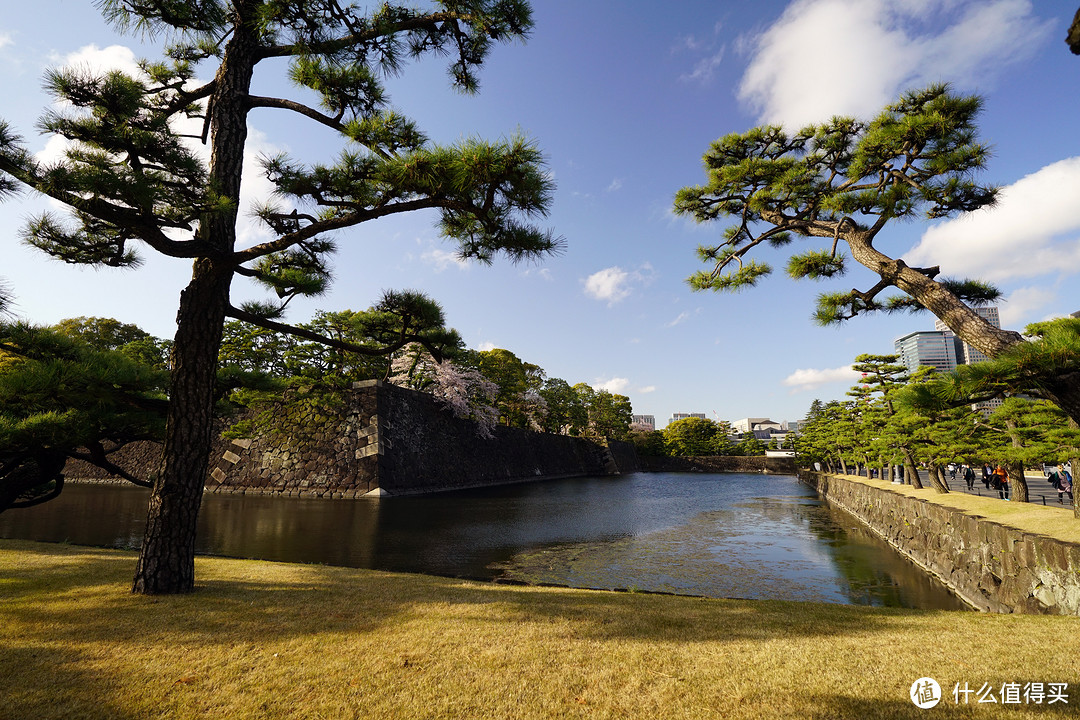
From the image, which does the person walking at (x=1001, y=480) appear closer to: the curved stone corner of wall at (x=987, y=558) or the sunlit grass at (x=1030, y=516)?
the curved stone corner of wall at (x=987, y=558)

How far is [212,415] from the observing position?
412 centimetres

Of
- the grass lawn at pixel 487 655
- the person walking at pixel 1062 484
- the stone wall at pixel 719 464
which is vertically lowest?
the stone wall at pixel 719 464

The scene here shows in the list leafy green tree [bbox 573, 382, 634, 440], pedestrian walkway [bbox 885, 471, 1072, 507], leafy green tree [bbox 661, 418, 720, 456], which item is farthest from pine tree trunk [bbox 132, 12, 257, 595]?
leafy green tree [bbox 661, 418, 720, 456]

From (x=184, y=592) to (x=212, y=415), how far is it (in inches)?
53.6

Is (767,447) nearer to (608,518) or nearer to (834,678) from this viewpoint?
(608,518)

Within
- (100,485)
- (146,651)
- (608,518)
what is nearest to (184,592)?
(146,651)

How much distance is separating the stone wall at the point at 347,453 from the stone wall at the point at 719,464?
29766 mm

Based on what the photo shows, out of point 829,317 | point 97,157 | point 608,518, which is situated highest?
point 97,157

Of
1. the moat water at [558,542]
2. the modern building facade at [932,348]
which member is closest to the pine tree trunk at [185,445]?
the moat water at [558,542]

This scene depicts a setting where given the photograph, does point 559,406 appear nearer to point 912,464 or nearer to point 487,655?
point 912,464

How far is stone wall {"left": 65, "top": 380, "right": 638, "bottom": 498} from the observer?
51.4ft

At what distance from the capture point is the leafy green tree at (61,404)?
393 centimetres

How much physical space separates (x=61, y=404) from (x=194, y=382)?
1.75m

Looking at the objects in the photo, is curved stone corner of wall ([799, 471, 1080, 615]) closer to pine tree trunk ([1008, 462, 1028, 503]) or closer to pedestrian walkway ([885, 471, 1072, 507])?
pine tree trunk ([1008, 462, 1028, 503])
